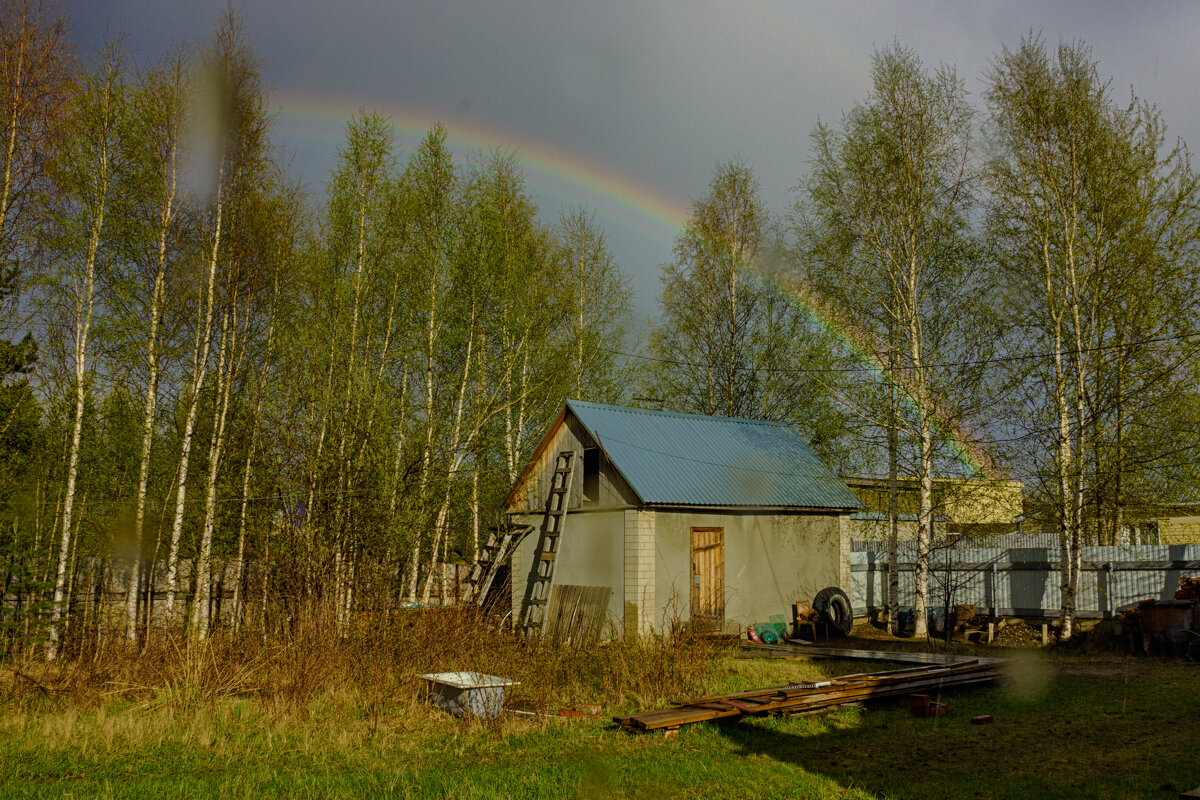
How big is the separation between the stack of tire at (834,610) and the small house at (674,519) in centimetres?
39

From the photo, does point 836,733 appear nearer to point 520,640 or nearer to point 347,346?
point 520,640

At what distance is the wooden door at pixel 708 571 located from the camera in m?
17.3

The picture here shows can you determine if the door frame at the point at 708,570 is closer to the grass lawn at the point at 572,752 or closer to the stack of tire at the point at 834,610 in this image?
the stack of tire at the point at 834,610

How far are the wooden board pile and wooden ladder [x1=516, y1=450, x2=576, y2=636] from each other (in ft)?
26.0

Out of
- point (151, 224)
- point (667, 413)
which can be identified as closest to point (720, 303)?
point (667, 413)

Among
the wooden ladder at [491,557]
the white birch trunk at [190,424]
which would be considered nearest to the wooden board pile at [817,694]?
the white birch trunk at [190,424]

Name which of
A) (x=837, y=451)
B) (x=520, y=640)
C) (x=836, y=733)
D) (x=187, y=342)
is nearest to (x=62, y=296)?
(x=187, y=342)

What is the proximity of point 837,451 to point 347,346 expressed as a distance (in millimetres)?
11939

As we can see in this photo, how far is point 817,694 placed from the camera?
9.90m

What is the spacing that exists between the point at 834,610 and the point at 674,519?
470 centimetres

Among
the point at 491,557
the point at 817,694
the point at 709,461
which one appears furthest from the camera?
the point at 491,557

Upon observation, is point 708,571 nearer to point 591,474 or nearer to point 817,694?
point 591,474

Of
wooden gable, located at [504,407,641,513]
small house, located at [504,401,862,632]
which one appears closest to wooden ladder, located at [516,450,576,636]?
small house, located at [504,401,862,632]

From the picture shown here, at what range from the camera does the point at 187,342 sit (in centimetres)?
1617
